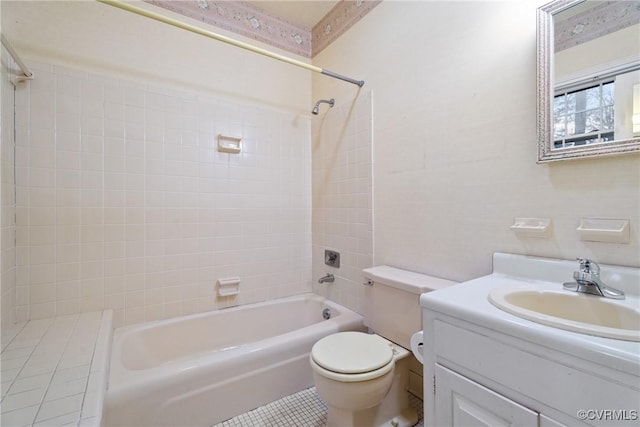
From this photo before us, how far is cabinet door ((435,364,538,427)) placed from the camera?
697 mm

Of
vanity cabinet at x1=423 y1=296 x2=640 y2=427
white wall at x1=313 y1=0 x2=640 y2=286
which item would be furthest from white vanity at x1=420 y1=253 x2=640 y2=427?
white wall at x1=313 y1=0 x2=640 y2=286

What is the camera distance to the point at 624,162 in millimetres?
903

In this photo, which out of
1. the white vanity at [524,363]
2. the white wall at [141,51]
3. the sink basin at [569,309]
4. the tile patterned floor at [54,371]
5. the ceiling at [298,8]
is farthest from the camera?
the ceiling at [298,8]

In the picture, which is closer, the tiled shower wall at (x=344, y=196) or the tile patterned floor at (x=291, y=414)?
the tile patterned floor at (x=291, y=414)

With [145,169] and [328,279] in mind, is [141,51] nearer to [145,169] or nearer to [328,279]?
[145,169]

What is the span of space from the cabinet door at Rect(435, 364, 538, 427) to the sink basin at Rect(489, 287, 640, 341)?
0.74 feet

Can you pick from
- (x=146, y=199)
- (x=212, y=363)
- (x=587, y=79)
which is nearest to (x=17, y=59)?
(x=146, y=199)

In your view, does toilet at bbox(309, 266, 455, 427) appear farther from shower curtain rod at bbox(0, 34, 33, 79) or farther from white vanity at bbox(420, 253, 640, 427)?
shower curtain rod at bbox(0, 34, 33, 79)

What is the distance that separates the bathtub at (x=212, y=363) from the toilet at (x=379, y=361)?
31 cm

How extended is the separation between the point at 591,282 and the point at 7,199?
2431mm

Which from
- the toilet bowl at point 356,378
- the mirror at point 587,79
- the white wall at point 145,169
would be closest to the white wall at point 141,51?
the white wall at point 145,169

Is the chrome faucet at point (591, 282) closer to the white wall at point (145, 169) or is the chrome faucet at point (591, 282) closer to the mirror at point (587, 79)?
the mirror at point (587, 79)

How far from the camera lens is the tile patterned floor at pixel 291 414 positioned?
1409mm

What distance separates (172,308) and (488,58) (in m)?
2.27
